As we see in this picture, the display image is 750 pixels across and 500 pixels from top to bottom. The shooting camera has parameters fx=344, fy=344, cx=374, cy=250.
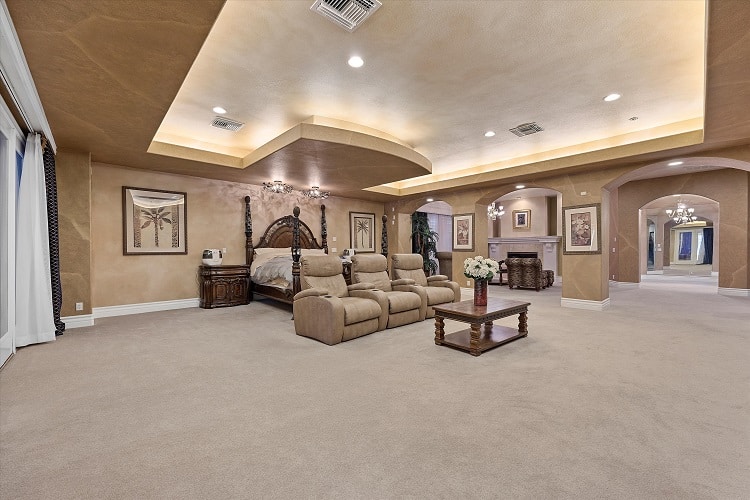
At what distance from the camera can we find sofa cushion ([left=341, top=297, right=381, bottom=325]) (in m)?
4.09

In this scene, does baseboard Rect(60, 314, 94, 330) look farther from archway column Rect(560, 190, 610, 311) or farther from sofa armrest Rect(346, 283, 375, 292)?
archway column Rect(560, 190, 610, 311)

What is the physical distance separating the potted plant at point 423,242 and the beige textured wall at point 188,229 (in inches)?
150

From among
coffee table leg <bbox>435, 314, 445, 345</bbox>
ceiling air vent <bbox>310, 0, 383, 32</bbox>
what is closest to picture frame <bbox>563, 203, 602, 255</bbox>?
coffee table leg <bbox>435, 314, 445, 345</bbox>

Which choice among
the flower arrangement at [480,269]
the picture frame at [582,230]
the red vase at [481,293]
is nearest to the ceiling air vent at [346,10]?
the flower arrangement at [480,269]

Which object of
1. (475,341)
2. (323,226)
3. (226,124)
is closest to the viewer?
(475,341)

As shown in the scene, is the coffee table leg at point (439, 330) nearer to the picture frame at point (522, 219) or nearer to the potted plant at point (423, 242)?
the potted plant at point (423, 242)

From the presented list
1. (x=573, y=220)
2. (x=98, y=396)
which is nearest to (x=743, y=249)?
(x=573, y=220)

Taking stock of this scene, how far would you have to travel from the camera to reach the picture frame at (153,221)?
19.7ft

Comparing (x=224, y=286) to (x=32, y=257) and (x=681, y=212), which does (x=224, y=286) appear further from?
(x=681, y=212)

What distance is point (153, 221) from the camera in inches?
247

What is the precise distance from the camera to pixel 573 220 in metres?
6.64

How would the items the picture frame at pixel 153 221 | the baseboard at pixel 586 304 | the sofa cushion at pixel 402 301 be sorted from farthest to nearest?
the baseboard at pixel 586 304 → the picture frame at pixel 153 221 → the sofa cushion at pixel 402 301

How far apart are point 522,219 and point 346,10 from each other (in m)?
10.4

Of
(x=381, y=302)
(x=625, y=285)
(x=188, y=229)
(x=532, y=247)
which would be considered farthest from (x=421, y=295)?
(x=625, y=285)
